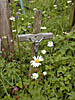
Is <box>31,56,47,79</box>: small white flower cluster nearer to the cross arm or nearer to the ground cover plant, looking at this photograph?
the ground cover plant

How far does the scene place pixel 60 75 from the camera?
168cm

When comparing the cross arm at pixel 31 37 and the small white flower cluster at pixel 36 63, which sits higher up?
the cross arm at pixel 31 37

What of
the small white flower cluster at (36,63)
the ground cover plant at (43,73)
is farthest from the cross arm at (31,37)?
the small white flower cluster at (36,63)

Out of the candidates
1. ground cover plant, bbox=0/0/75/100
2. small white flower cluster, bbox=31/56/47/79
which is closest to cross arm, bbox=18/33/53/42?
ground cover plant, bbox=0/0/75/100

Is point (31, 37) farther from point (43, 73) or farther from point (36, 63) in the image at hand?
point (43, 73)

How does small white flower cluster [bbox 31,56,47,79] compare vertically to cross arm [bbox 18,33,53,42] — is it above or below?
below

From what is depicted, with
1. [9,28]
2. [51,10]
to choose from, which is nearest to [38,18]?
[9,28]

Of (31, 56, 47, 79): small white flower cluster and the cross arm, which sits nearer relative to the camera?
the cross arm

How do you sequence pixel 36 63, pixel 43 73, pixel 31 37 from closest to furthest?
1. pixel 31 37
2. pixel 36 63
3. pixel 43 73

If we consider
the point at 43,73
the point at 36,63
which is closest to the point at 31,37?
the point at 36,63

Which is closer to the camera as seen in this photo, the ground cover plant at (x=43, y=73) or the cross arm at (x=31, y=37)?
the cross arm at (x=31, y=37)

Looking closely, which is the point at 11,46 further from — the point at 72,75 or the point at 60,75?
the point at 72,75

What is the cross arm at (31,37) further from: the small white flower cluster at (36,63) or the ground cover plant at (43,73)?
the small white flower cluster at (36,63)

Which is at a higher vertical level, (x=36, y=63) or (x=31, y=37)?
(x=31, y=37)
